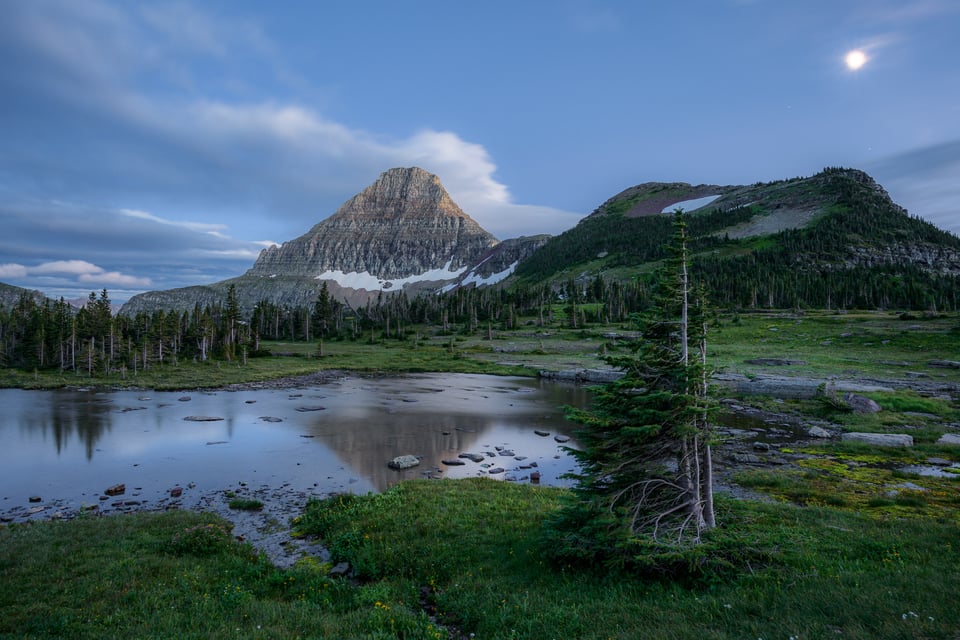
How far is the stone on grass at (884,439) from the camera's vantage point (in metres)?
28.4

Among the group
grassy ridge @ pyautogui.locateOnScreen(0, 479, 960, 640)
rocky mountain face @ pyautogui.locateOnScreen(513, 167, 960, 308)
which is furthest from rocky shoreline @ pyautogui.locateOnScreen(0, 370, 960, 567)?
rocky mountain face @ pyautogui.locateOnScreen(513, 167, 960, 308)

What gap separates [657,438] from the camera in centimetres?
1176

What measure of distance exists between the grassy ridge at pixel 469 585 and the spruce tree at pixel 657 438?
1.11 meters

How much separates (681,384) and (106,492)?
27.9m

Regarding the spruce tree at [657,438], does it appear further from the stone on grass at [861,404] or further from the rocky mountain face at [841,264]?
the rocky mountain face at [841,264]

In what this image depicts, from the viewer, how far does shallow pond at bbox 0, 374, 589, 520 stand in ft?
79.2

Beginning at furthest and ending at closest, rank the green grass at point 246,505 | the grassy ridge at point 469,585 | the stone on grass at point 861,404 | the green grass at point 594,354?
the green grass at point 594,354 → the stone on grass at point 861,404 → the green grass at point 246,505 → the grassy ridge at point 469,585

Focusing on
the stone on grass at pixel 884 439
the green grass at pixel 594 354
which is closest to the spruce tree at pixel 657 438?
the stone on grass at pixel 884 439

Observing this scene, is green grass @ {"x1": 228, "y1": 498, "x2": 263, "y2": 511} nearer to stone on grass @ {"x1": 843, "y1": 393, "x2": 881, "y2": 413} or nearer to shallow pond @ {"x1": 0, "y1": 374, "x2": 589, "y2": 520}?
shallow pond @ {"x1": 0, "y1": 374, "x2": 589, "y2": 520}

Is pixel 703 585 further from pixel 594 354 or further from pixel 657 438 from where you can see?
pixel 594 354

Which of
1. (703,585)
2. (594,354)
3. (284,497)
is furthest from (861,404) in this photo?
(594,354)

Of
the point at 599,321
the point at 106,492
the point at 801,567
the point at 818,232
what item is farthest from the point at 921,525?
the point at 818,232

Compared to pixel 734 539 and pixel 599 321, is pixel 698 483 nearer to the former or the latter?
pixel 734 539

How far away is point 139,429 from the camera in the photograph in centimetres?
3638
